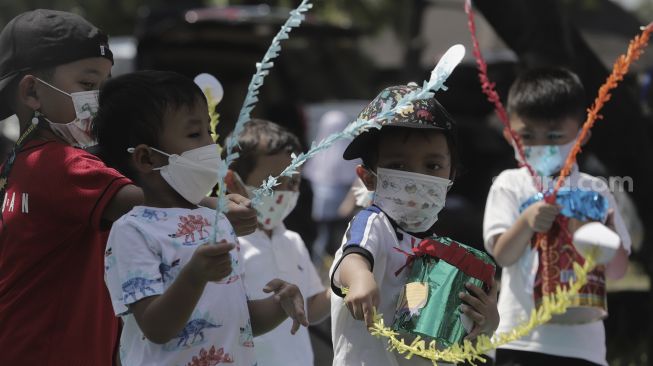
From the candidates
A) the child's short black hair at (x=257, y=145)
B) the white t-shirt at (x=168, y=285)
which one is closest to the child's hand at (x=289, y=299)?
the white t-shirt at (x=168, y=285)

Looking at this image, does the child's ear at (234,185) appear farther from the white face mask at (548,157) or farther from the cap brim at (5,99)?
the white face mask at (548,157)

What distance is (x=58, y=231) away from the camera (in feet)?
9.95

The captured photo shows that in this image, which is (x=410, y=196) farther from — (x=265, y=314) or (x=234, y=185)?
(x=234, y=185)

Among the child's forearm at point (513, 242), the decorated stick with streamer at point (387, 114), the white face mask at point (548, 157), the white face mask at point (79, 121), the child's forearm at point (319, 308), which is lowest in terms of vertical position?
the child's forearm at point (319, 308)

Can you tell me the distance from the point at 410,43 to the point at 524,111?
20.9ft

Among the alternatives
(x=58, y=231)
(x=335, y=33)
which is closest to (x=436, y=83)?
(x=58, y=231)

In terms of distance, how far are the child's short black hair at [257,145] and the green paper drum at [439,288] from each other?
1.21 m

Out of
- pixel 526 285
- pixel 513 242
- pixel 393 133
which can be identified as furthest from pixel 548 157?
pixel 393 133

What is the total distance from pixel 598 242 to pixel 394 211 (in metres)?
0.78

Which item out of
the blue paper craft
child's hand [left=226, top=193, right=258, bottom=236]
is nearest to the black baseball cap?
child's hand [left=226, top=193, right=258, bottom=236]

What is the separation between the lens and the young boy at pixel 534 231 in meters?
4.06

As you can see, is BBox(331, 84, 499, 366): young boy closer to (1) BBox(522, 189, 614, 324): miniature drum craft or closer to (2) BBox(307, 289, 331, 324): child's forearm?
(2) BBox(307, 289, 331, 324): child's forearm

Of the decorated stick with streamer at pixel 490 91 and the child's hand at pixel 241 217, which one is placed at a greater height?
the decorated stick with streamer at pixel 490 91

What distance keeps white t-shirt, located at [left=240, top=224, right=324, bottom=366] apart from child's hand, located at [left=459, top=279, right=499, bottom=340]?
1.03m
